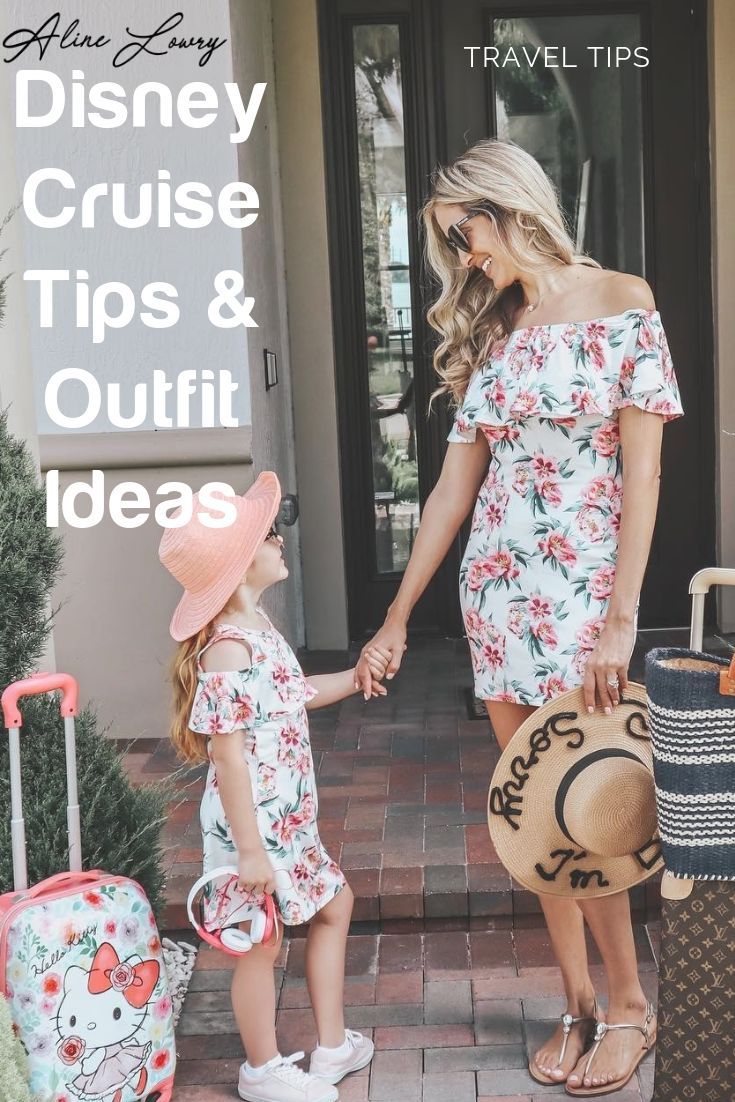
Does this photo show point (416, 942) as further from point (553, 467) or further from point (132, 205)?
point (132, 205)

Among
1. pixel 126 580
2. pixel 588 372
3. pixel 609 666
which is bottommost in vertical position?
pixel 126 580

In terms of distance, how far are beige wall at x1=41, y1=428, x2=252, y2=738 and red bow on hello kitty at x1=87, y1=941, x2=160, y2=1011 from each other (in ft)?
6.83

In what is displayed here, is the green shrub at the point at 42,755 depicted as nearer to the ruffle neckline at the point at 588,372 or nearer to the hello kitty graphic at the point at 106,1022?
the hello kitty graphic at the point at 106,1022

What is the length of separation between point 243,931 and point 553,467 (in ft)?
3.71

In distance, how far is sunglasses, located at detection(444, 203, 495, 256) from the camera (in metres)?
2.54

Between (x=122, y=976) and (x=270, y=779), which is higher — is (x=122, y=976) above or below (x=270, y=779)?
below

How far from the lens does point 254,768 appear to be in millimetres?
2549

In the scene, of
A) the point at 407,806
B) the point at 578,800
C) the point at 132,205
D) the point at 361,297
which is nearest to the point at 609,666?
the point at 578,800

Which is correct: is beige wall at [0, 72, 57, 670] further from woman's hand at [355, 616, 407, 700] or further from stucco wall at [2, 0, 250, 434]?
stucco wall at [2, 0, 250, 434]

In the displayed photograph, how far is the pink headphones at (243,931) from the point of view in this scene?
2.49 m

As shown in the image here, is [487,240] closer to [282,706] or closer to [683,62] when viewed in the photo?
[282,706]

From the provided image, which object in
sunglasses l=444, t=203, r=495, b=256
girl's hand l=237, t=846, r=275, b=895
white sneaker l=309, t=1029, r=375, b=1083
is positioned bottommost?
white sneaker l=309, t=1029, r=375, b=1083

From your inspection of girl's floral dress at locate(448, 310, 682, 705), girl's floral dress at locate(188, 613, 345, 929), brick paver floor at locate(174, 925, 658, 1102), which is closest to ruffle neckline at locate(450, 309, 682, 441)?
girl's floral dress at locate(448, 310, 682, 705)

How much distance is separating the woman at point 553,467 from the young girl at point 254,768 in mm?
259
